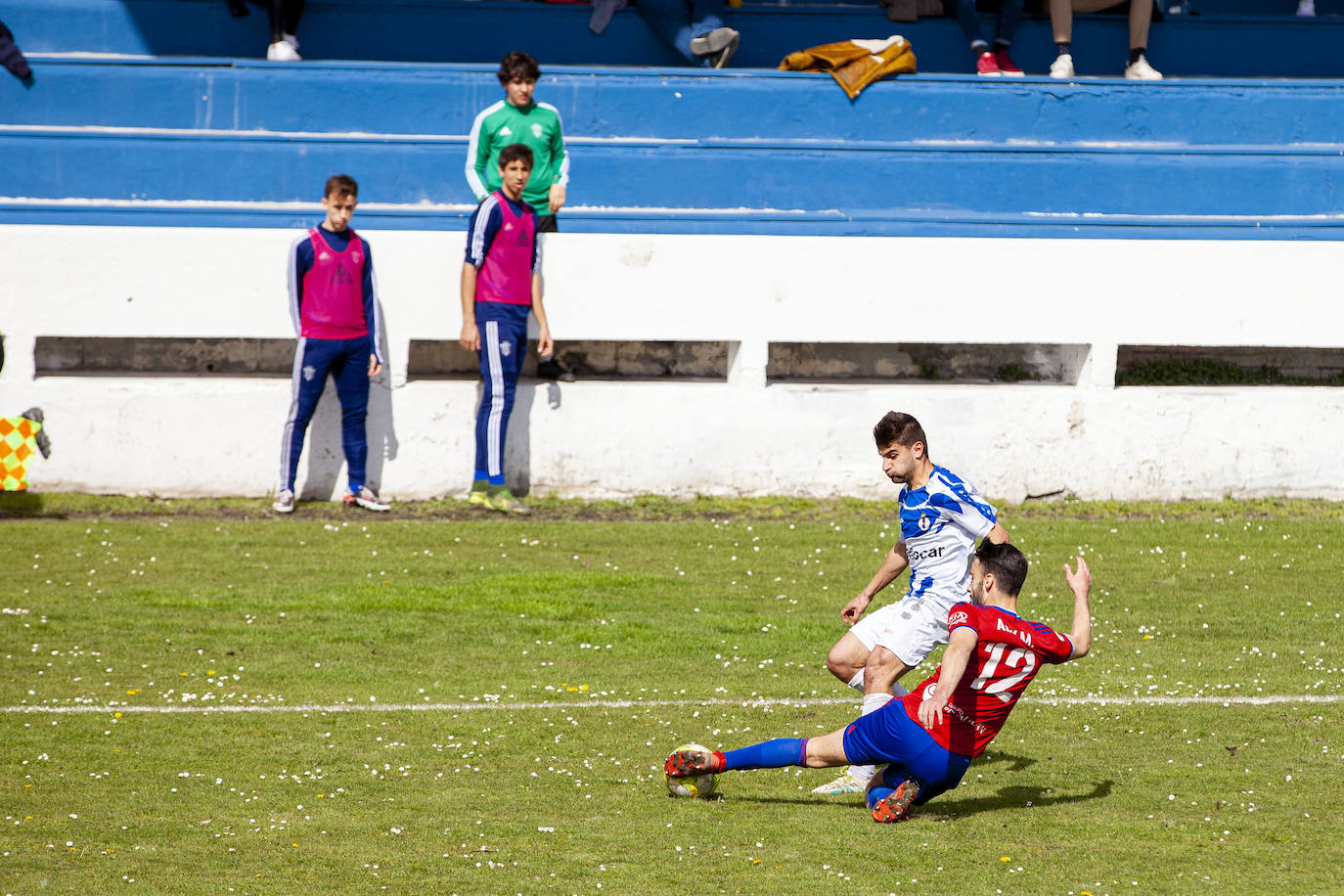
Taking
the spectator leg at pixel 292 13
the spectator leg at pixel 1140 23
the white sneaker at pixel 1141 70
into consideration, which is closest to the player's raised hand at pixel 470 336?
the spectator leg at pixel 292 13

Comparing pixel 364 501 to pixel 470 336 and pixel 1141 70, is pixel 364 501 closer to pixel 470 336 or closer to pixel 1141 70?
pixel 470 336

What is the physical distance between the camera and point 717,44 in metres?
14.2

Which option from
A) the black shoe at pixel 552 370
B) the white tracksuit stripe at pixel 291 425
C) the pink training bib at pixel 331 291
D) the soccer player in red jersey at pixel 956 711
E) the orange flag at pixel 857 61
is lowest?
the soccer player in red jersey at pixel 956 711

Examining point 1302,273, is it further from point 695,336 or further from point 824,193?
point 695,336

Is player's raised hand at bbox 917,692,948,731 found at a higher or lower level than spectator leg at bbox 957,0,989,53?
lower

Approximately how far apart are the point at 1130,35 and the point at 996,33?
4.12 ft

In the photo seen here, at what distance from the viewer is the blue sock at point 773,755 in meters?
5.41

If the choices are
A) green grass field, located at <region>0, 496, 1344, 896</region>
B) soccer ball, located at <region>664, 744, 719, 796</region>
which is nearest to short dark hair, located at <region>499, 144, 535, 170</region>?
green grass field, located at <region>0, 496, 1344, 896</region>

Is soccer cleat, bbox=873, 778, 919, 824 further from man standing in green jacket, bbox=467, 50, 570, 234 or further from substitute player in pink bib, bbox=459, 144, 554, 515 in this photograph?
man standing in green jacket, bbox=467, 50, 570, 234

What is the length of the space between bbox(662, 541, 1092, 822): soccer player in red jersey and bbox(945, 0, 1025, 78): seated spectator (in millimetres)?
9963

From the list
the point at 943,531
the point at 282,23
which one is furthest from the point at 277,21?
the point at 943,531

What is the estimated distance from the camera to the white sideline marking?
22.1 feet

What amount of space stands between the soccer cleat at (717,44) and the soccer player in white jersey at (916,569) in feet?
29.6

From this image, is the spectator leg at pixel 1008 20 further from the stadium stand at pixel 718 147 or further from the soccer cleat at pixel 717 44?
the soccer cleat at pixel 717 44
